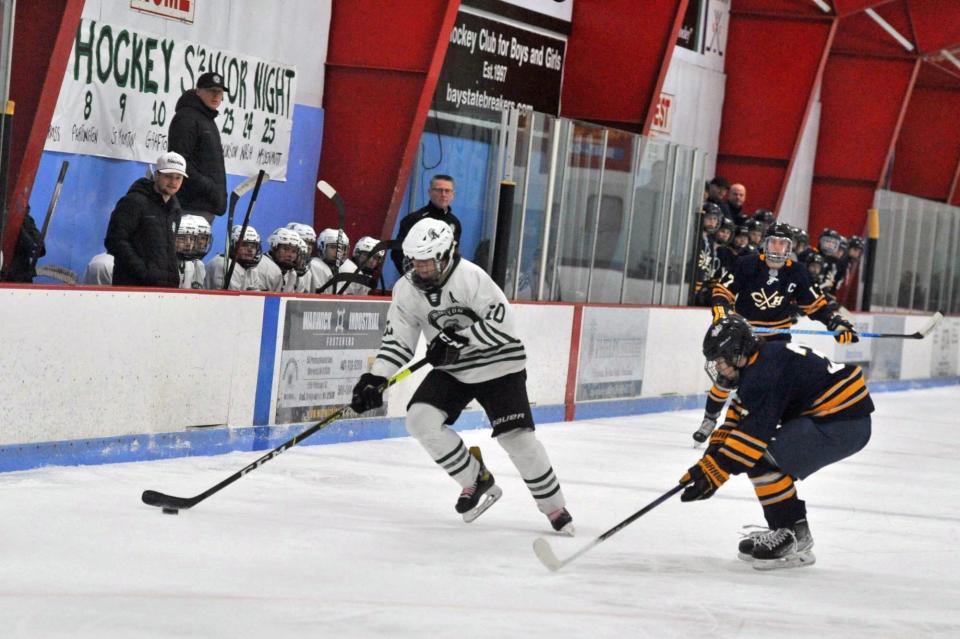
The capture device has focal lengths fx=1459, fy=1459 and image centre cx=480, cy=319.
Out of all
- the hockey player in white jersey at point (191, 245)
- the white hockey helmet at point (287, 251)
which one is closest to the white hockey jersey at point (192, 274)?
the hockey player in white jersey at point (191, 245)

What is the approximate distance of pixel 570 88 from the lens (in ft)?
44.3

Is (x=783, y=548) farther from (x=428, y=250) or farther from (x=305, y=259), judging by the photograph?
(x=305, y=259)

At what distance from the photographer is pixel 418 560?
4840 mm

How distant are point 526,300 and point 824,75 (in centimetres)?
975

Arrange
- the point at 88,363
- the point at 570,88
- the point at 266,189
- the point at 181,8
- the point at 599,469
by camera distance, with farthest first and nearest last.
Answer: the point at 570,88, the point at 266,189, the point at 181,8, the point at 599,469, the point at 88,363

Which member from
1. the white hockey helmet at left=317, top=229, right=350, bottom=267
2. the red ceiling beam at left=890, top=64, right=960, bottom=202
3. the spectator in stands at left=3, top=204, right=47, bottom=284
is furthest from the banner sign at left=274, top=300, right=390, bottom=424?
the red ceiling beam at left=890, top=64, right=960, bottom=202

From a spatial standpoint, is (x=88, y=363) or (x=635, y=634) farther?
(x=88, y=363)

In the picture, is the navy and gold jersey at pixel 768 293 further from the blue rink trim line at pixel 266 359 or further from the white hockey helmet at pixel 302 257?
the blue rink trim line at pixel 266 359

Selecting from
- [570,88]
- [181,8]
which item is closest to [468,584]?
[181,8]

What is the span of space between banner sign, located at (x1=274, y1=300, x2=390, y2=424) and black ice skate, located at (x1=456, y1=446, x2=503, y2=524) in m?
1.85

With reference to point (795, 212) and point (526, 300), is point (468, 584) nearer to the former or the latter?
point (526, 300)

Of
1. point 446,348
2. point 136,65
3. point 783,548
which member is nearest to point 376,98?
point 136,65

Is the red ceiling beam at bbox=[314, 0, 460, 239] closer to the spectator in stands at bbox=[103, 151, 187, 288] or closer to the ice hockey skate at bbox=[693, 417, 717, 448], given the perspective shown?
the ice hockey skate at bbox=[693, 417, 717, 448]

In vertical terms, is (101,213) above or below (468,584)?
above
